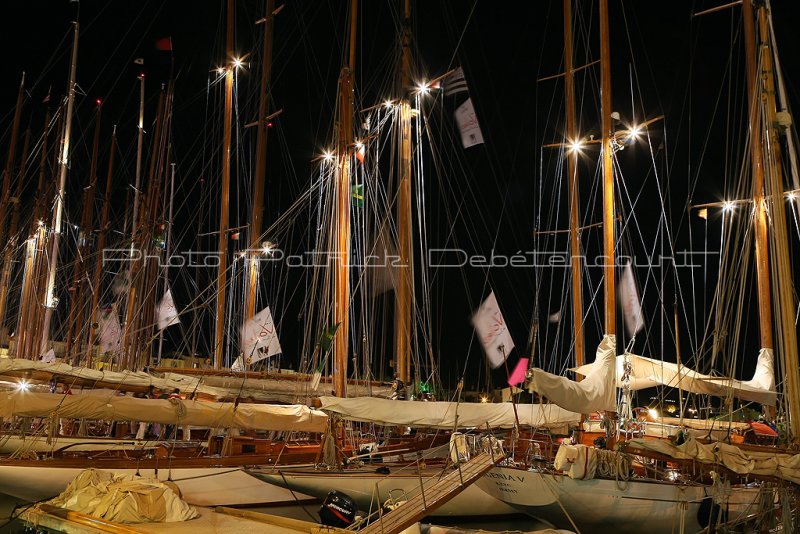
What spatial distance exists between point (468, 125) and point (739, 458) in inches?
587

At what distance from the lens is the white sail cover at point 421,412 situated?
17.0 meters

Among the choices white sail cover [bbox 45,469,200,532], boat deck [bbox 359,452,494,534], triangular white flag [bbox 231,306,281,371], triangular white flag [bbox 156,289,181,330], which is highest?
triangular white flag [bbox 156,289,181,330]

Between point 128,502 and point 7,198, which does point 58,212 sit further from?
point 128,502

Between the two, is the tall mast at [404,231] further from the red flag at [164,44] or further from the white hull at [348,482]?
the red flag at [164,44]

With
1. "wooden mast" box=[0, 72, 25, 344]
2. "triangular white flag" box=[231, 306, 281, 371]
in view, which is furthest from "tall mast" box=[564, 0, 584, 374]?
"wooden mast" box=[0, 72, 25, 344]

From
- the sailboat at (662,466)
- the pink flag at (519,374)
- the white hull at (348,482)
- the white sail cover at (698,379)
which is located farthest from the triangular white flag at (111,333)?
the pink flag at (519,374)

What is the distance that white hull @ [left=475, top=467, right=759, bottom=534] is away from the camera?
14.5 metres

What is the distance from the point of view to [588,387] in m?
16.4

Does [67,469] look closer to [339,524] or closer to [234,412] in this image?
[234,412]

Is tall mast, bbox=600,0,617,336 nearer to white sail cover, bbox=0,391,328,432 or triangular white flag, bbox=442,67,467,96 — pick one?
triangular white flag, bbox=442,67,467,96

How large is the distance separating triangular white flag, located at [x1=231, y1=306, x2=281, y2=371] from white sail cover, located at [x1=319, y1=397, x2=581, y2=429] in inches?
226

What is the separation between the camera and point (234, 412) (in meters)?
18.4

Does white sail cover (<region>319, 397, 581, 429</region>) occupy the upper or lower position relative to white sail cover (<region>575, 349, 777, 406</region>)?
lower

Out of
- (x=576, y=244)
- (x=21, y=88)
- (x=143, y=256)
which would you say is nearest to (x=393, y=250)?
(x=576, y=244)
